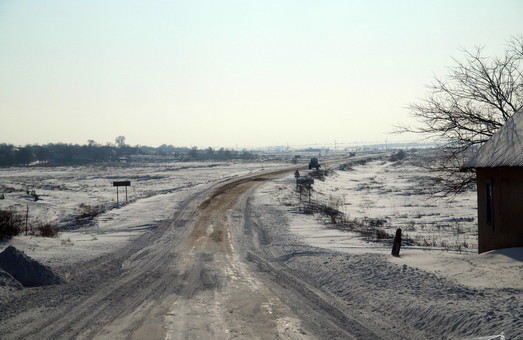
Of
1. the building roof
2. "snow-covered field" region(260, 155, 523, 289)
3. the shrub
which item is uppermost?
the building roof

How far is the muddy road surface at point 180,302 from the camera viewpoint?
25.6 feet

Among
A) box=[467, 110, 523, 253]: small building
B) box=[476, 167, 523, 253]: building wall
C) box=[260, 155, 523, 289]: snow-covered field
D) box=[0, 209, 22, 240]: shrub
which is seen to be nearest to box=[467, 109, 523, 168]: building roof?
box=[467, 110, 523, 253]: small building

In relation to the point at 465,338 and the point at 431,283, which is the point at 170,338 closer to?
the point at 465,338

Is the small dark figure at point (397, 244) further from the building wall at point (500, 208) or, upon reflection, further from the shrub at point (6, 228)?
the shrub at point (6, 228)

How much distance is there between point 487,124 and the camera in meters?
18.9

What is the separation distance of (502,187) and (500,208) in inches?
25.1

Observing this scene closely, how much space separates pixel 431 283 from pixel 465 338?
289 cm

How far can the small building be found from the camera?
12.6 m

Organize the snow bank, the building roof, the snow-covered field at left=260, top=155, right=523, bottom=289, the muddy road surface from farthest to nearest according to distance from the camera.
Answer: the building roof
the snow bank
the snow-covered field at left=260, top=155, right=523, bottom=289
the muddy road surface

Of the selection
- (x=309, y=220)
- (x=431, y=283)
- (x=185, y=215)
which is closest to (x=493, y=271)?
(x=431, y=283)

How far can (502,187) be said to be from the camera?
13.3 meters

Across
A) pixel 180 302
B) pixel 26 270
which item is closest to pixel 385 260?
pixel 180 302

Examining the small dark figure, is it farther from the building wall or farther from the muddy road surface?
the muddy road surface

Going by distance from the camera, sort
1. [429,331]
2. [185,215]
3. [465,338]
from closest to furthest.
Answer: [465,338], [429,331], [185,215]
